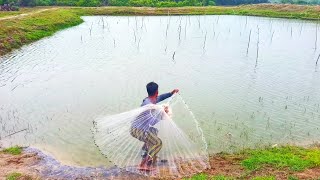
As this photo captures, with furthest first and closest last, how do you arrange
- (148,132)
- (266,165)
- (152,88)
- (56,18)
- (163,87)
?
(56,18), (163,87), (266,165), (152,88), (148,132)

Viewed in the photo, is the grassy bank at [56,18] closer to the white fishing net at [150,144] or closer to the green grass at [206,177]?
the white fishing net at [150,144]

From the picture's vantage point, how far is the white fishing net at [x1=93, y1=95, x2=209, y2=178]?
21.4 feet

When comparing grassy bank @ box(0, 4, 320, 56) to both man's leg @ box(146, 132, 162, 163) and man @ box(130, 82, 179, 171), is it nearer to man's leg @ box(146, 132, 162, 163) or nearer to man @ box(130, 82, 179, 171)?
man @ box(130, 82, 179, 171)

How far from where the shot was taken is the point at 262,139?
8602 mm

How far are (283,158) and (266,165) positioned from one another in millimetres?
462

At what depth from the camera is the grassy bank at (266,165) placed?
638 centimetres

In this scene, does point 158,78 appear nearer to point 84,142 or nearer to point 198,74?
point 198,74

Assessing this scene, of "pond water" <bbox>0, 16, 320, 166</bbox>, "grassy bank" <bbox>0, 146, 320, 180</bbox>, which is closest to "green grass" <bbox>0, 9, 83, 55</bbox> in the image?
"pond water" <bbox>0, 16, 320, 166</bbox>

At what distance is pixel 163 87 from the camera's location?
12.8 meters

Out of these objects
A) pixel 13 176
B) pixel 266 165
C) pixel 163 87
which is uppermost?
pixel 266 165

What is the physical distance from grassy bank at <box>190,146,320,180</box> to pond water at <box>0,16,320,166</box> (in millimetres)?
806

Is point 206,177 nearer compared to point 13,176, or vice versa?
point 206,177

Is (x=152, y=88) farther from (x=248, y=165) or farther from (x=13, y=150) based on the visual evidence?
(x=13, y=150)

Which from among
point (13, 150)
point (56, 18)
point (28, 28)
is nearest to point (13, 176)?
point (13, 150)
